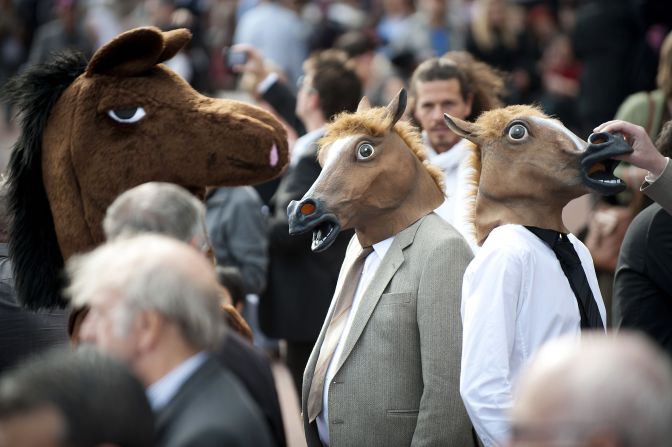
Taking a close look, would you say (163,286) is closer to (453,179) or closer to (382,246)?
(382,246)

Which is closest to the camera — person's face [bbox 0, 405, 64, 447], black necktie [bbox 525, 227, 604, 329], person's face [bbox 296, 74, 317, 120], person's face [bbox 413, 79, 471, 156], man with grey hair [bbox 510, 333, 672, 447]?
man with grey hair [bbox 510, 333, 672, 447]

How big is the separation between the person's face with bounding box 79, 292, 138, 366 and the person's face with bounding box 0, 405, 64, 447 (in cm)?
30

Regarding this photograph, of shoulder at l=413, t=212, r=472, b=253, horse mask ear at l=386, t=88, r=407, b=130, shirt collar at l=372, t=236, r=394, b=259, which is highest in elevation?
horse mask ear at l=386, t=88, r=407, b=130

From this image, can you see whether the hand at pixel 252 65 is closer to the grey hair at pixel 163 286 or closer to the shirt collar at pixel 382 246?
the shirt collar at pixel 382 246

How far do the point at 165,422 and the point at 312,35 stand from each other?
9761mm

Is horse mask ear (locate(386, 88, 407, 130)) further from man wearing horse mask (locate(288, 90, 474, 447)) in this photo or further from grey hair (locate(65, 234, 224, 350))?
grey hair (locate(65, 234, 224, 350))

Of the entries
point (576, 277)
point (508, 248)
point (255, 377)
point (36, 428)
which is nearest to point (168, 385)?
point (36, 428)

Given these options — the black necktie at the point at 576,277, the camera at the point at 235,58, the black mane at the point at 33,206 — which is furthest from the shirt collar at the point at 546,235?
the camera at the point at 235,58

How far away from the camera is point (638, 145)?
4082 millimetres

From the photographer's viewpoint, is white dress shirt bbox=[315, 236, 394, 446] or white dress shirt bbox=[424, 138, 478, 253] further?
white dress shirt bbox=[424, 138, 478, 253]

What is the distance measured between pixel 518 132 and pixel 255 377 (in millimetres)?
1358

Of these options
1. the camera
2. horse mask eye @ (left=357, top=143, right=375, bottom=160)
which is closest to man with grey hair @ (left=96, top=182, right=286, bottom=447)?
horse mask eye @ (left=357, top=143, right=375, bottom=160)

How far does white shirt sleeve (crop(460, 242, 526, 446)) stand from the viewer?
375cm

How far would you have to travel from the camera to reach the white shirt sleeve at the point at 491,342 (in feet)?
12.3
